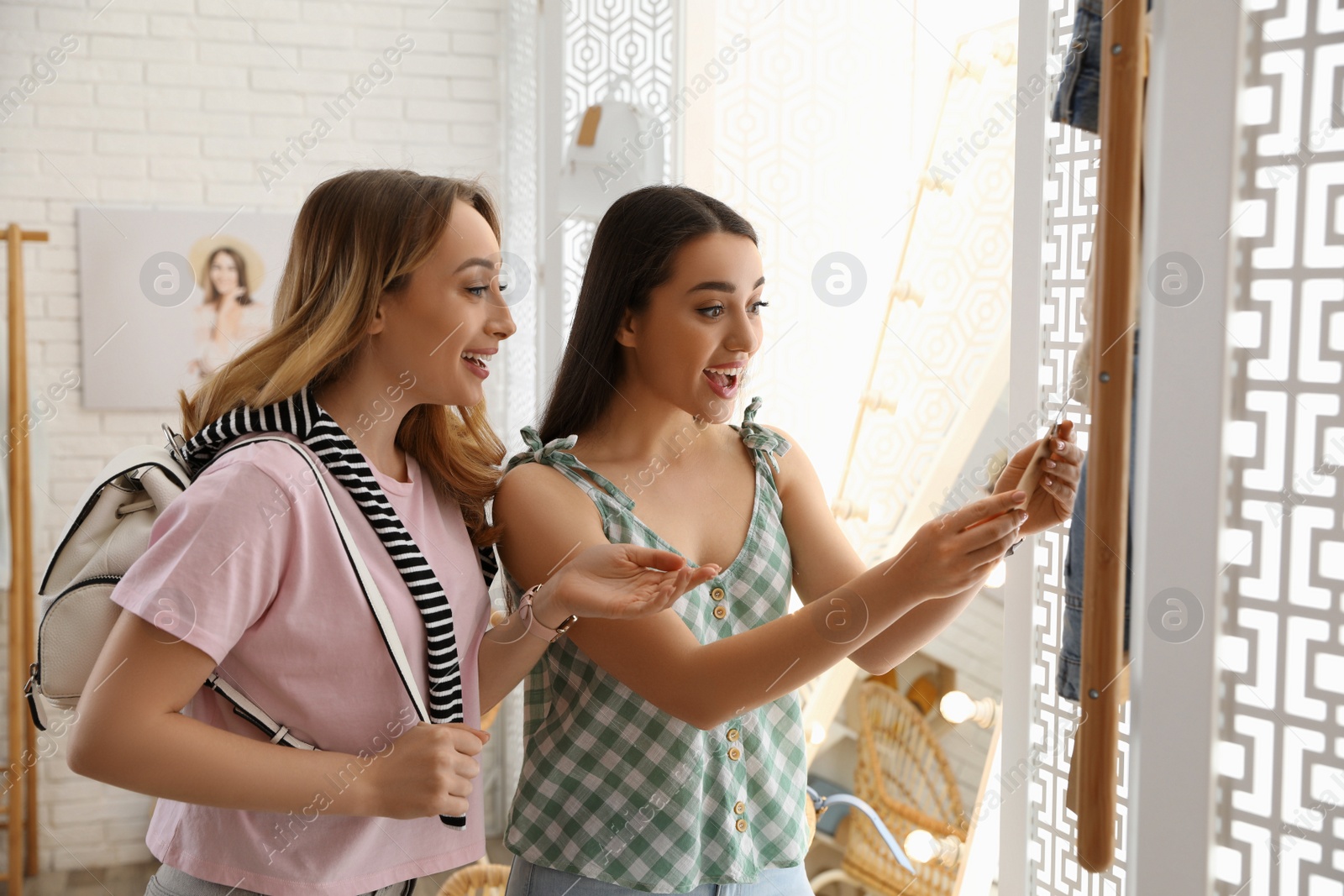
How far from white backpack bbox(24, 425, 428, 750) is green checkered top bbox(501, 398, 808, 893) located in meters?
0.21

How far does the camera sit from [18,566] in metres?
3.19

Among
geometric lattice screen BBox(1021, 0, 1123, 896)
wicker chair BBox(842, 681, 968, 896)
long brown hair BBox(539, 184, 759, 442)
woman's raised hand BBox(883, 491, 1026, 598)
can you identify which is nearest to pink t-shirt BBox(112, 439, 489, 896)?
long brown hair BBox(539, 184, 759, 442)

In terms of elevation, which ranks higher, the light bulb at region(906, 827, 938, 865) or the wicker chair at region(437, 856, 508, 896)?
the light bulb at region(906, 827, 938, 865)

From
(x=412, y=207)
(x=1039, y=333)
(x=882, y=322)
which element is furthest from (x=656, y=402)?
(x=882, y=322)

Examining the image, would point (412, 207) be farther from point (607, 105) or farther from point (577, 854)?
point (607, 105)

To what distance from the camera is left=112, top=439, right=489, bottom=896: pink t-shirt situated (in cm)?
97

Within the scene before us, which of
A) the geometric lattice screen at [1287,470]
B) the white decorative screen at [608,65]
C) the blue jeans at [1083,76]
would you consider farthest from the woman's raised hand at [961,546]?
the white decorative screen at [608,65]

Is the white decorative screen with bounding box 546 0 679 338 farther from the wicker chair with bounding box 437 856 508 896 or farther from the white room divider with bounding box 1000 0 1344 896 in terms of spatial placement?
the white room divider with bounding box 1000 0 1344 896

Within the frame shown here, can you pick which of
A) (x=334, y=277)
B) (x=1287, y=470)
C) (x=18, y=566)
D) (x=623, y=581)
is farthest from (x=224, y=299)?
(x=1287, y=470)

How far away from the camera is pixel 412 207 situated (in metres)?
1.16

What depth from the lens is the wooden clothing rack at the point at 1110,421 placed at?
0.90 metres

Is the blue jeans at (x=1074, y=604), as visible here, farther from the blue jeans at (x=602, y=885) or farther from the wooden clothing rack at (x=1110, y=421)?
the blue jeans at (x=602, y=885)

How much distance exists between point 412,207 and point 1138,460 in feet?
2.64

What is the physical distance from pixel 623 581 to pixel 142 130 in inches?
122
